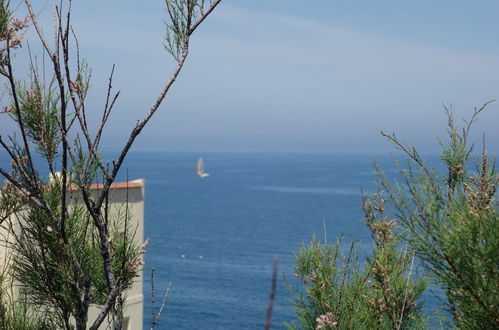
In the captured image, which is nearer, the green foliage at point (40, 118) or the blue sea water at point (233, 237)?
the green foliage at point (40, 118)

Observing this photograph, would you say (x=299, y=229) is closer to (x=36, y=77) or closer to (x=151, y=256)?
(x=151, y=256)

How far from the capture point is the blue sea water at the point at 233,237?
53366mm

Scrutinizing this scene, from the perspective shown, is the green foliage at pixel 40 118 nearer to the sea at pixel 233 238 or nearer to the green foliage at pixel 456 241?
the green foliage at pixel 456 241

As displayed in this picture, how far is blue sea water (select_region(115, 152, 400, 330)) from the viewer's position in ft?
175

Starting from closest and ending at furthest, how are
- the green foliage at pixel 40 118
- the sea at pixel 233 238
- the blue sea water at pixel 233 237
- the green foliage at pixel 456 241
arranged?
the green foliage at pixel 456 241 → the green foliage at pixel 40 118 → the sea at pixel 233 238 → the blue sea water at pixel 233 237

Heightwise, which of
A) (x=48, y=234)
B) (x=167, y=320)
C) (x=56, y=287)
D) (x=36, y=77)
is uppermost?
(x=36, y=77)

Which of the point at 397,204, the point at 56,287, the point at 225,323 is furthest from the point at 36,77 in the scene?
the point at 225,323

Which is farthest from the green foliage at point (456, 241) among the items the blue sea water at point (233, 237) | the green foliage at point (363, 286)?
the blue sea water at point (233, 237)

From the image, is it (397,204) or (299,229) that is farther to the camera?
(299,229)

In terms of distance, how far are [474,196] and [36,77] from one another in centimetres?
306

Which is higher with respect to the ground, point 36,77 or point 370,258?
point 36,77

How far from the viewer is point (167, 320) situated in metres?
51.2

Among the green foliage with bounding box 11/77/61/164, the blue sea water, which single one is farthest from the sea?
the green foliage with bounding box 11/77/61/164

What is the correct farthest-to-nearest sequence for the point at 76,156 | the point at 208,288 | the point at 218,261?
the point at 218,261 < the point at 208,288 < the point at 76,156
